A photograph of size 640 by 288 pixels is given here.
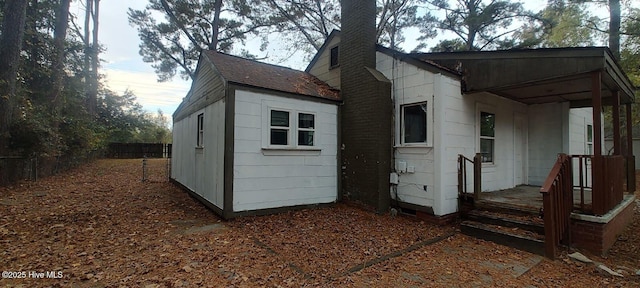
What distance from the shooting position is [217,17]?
17.1 meters

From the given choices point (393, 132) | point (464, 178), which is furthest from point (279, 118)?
point (464, 178)

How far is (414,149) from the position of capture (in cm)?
665

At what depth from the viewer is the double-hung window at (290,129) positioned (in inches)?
267

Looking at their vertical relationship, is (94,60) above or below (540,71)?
above

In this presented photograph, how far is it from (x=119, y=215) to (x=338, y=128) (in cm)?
558

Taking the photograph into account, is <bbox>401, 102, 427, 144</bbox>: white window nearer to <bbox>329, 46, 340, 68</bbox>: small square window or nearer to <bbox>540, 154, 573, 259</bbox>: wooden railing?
<bbox>540, 154, 573, 259</bbox>: wooden railing

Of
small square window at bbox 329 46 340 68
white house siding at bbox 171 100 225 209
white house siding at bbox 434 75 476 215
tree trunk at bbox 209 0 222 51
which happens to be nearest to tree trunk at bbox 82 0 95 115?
tree trunk at bbox 209 0 222 51

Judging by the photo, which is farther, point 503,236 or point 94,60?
point 94,60

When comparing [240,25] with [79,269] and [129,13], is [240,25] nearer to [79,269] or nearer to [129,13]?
[129,13]

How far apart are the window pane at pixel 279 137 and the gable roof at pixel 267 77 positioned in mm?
962

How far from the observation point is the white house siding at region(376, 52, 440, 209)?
6297 mm

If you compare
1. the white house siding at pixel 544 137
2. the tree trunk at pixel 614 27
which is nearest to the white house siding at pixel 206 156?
the white house siding at pixel 544 137

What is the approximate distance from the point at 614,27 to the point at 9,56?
23.8 m

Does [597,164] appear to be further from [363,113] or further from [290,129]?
[290,129]
